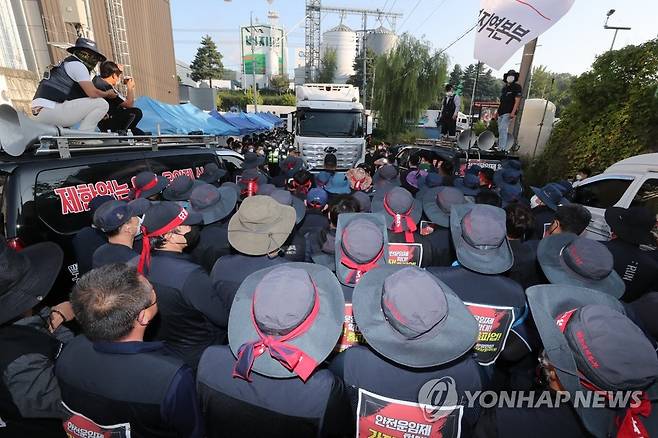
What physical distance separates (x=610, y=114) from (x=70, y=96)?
35.5 ft

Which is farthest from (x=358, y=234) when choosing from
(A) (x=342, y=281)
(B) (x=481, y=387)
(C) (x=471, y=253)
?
(B) (x=481, y=387)

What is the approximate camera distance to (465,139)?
9.11 m

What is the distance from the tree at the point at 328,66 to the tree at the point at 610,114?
7801 cm

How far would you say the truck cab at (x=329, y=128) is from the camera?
12139mm

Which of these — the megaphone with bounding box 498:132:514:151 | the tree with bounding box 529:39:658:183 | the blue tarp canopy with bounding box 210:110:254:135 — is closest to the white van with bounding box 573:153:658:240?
the tree with bounding box 529:39:658:183

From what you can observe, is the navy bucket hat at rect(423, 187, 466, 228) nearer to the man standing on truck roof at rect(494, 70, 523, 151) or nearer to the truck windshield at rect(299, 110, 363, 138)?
the man standing on truck roof at rect(494, 70, 523, 151)

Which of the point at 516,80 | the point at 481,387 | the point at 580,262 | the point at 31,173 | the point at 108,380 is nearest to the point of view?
the point at 108,380

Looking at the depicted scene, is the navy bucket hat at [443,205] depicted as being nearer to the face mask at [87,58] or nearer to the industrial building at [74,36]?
the face mask at [87,58]

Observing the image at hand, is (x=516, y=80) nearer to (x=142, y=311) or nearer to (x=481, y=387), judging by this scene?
(x=481, y=387)

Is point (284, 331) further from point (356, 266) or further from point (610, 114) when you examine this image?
point (610, 114)

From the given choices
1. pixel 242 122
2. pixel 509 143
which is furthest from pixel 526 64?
pixel 242 122

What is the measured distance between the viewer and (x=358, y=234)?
2.31m

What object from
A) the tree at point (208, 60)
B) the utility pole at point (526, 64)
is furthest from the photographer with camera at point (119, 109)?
the tree at point (208, 60)

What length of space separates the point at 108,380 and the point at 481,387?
170 cm
